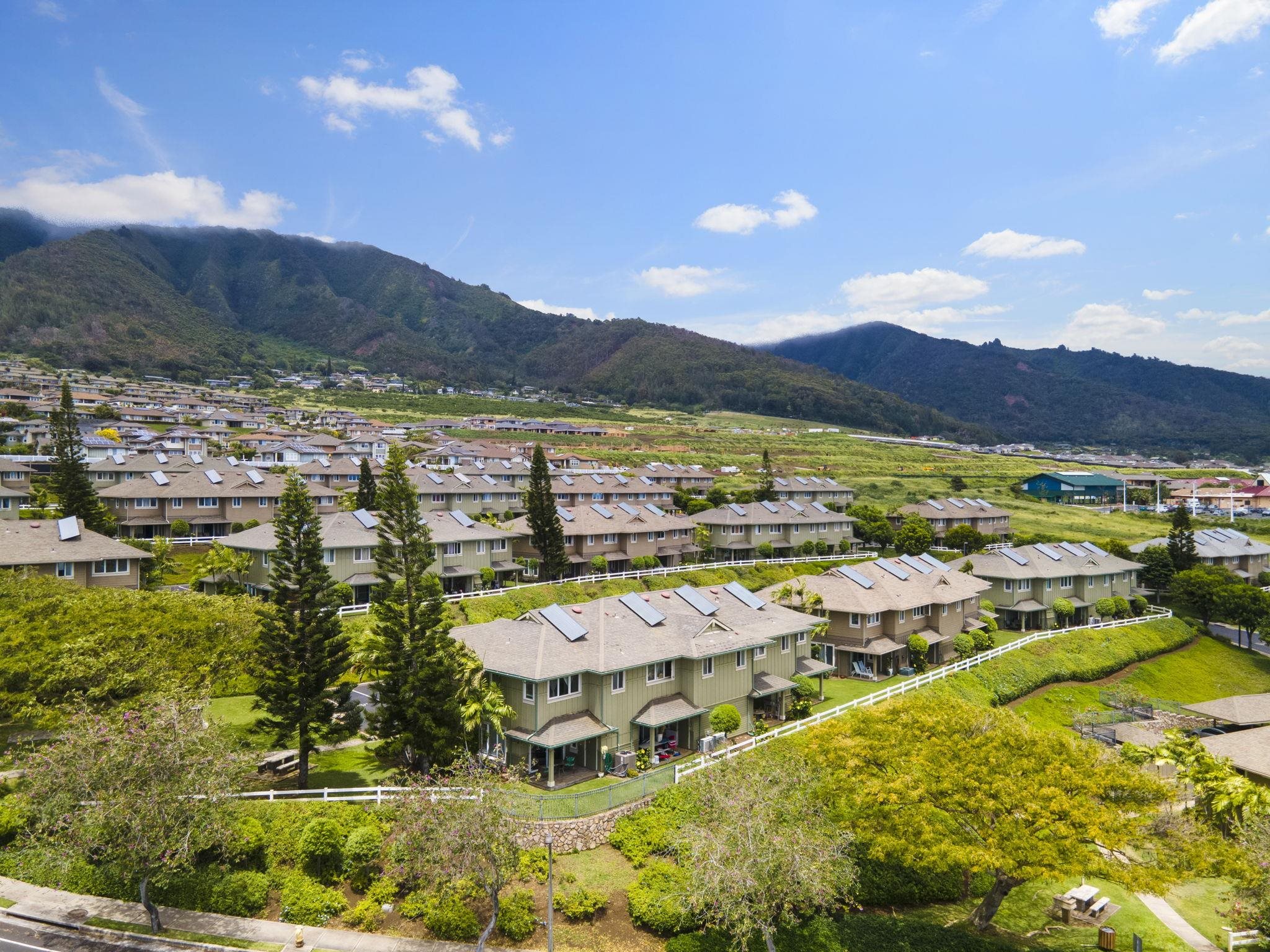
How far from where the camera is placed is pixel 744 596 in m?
44.4

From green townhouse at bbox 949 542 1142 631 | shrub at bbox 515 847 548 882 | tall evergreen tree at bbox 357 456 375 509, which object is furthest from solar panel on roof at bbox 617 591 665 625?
green townhouse at bbox 949 542 1142 631

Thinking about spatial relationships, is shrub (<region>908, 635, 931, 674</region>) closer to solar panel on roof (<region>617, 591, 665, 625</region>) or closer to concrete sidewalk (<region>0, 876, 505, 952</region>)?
solar panel on roof (<region>617, 591, 665, 625</region>)

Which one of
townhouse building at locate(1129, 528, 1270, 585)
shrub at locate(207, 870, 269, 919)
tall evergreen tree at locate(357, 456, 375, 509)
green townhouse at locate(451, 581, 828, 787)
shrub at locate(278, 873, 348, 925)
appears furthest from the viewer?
townhouse building at locate(1129, 528, 1270, 585)

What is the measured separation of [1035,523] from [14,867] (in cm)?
10722

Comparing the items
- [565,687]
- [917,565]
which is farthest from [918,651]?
[565,687]

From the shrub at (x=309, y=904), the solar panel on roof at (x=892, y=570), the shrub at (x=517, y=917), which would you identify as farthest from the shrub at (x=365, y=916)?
the solar panel on roof at (x=892, y=570)

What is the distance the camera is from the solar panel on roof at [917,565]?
5816 cm

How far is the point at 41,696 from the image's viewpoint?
28.6m

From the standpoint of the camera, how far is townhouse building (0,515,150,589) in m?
42.6

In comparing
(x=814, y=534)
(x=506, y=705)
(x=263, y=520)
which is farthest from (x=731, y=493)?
(x=506, y=705)

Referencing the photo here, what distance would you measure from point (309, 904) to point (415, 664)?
9259 mm

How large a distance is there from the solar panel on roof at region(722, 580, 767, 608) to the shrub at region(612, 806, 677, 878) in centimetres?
1763

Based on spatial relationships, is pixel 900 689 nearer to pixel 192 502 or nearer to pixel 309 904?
pixel 309 904

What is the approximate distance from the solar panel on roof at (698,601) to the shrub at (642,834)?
13755 millimetres
